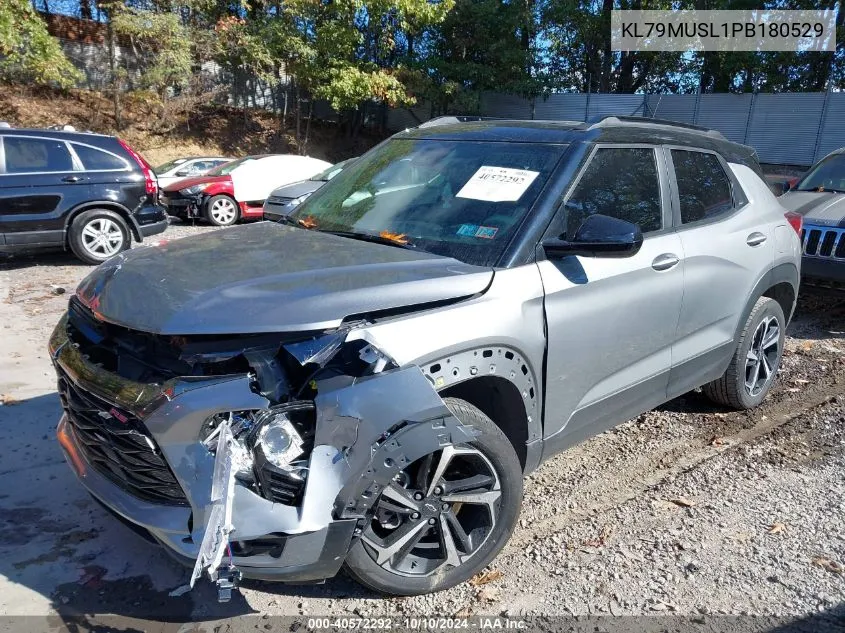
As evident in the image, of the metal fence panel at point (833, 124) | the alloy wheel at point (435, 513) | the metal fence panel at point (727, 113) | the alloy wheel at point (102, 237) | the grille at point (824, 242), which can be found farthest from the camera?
the metal fence panel at point (727, 113)

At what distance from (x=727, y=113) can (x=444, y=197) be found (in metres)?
21.7

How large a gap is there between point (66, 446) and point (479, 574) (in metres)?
1.91

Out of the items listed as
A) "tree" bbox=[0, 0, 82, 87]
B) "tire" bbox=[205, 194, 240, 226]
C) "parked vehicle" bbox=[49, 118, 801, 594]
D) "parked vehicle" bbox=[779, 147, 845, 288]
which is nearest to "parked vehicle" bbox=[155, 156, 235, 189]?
"tire" bbox=[205, 194, 240, 226]

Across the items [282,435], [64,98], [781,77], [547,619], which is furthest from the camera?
[781,77]

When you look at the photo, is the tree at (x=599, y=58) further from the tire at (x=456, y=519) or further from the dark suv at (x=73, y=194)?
the tire at (x=456, y=519)

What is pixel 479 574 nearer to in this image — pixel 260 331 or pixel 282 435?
pixel 282 435

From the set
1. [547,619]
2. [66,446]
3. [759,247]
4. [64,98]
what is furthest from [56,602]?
[64,98]

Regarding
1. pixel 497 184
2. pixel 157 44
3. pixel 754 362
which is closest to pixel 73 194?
pixel 497 184

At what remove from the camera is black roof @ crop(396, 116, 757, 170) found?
3.40 metres

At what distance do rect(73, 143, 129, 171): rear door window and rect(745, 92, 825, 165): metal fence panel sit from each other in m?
19.0

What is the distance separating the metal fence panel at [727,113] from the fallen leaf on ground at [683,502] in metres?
20.6

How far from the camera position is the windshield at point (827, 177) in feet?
24.6

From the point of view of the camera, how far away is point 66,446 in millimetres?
2879

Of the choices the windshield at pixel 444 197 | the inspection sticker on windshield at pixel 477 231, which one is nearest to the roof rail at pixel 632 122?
the windshield at pixel 444 197
